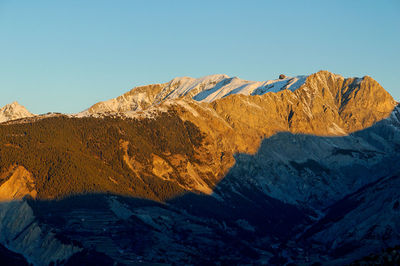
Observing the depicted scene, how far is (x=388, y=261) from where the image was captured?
354 ft

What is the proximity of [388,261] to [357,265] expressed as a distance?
5056 mm

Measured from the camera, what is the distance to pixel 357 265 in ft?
363
